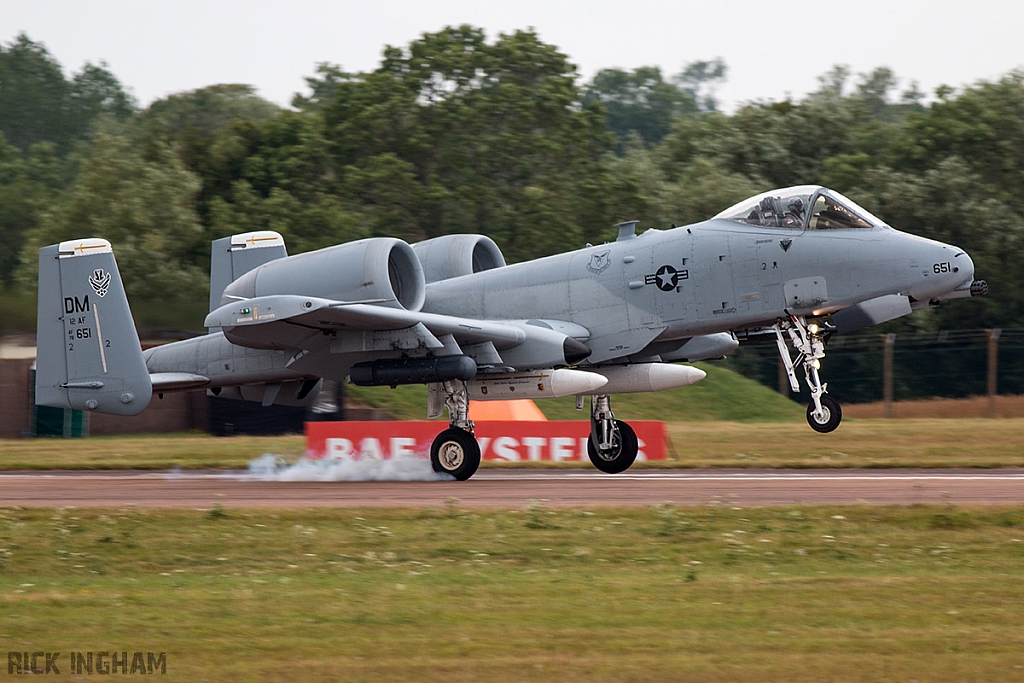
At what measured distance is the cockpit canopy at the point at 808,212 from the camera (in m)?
16.4

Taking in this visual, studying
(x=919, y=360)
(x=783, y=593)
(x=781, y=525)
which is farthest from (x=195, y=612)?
(x=919, y=360)

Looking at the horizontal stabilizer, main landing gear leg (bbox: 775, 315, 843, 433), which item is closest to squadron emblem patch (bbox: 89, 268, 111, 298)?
the horizontal stabilizer

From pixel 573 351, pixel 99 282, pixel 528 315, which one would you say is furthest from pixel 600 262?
pixel 99 282

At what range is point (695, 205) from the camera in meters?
44.9

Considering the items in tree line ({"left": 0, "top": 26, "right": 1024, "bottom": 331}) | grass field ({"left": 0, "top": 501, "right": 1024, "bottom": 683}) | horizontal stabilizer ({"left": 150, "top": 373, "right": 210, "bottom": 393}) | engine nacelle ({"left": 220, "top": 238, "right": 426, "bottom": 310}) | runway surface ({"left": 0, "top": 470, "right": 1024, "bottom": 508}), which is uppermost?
tree line ({"left": 0, "top": 26, "right": 1024, "bottom": 331})

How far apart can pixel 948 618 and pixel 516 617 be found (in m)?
2.93

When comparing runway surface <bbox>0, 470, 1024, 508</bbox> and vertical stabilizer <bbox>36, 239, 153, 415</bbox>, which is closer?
runway surface <bbox>0, 470, 1024, 508</bbox>

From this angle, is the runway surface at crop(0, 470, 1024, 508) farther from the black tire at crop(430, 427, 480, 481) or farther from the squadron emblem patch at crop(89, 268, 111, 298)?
the squadron emblem patch at crop(89, 268, 111, 298)

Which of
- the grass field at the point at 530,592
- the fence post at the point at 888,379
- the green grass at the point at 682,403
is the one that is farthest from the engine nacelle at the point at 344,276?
the fence post at the point at 888,379

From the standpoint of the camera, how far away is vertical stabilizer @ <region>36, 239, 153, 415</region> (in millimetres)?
18141

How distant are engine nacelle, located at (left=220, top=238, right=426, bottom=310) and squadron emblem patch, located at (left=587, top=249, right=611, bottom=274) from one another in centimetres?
253

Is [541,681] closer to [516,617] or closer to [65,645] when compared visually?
[516,617]

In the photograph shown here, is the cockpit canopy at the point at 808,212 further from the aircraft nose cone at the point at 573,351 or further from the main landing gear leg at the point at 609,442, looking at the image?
the main landing gear leg at the point at 609,442

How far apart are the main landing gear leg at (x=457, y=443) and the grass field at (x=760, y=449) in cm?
330
